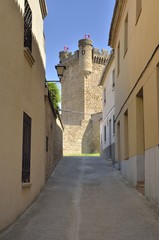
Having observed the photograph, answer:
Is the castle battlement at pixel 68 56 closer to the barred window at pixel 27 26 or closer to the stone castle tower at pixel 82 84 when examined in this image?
the stone castle tower at pixel 82 84

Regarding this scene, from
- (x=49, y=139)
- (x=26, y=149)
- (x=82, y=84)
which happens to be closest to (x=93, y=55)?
(x=82, y=84)

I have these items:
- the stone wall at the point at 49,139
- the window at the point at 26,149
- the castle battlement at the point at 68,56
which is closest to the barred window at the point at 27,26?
the window at the point at 26,149

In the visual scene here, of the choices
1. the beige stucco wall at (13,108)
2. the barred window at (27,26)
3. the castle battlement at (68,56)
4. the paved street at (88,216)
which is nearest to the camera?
the paved street at (88,216)

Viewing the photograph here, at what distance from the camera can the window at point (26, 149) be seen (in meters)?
8.60


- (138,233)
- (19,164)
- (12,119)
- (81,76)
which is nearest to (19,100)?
(12,119)

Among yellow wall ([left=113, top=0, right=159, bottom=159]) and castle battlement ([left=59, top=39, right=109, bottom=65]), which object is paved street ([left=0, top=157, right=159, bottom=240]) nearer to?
yellow wall ([left=113, top=0, right=159, bottom=159])

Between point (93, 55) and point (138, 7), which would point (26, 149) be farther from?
point (93, 55)

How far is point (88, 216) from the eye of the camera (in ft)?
25.2

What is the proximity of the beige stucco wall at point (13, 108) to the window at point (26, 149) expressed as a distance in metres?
0.20

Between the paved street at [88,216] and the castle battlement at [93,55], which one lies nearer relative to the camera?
the paved street at [88,216]

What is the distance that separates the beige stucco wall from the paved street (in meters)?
0.39

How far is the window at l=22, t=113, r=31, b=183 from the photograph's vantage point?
8602 mm

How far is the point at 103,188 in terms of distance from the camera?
11.4 meters

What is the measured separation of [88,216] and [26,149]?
228cm
